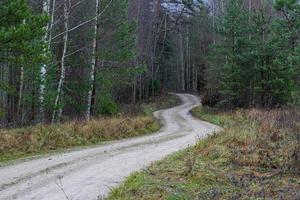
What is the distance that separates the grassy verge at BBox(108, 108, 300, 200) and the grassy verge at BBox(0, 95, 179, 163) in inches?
234

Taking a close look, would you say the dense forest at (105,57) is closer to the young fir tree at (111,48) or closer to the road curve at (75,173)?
the young fir tree at (111,48)

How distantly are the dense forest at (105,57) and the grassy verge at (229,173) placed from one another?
19.2 feet

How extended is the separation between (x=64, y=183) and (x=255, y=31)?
30703mm

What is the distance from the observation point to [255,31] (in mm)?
38750

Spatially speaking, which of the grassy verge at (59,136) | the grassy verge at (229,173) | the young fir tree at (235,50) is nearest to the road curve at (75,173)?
the grassy verge at (229,173)

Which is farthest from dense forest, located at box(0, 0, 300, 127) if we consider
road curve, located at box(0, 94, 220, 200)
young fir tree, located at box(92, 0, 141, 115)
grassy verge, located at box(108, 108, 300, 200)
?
grassy verge, located at box(108, 108, 300, 200)

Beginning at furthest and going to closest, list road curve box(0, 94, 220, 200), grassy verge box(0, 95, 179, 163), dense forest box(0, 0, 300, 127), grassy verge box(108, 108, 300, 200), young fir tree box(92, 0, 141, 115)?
1. young fir tree box(92, 0, 141, 115)
2. grassy verge box(0, 95, 179, 163)
3. dense forest box(0, 0, 300, 127)
4. road curve box(0, 94, 220, 200)
5. grassy verge box(108, 108, 300, 200)

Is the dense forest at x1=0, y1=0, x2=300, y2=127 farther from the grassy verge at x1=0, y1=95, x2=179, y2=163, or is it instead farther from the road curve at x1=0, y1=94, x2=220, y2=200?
the road curve at x1=0, y1=94, x2=220, y2=200

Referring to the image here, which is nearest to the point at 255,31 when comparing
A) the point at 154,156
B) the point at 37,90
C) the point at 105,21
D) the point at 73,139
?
the point at 105,21

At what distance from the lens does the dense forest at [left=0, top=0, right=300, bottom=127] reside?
15832mm

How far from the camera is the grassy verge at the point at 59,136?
1659cm

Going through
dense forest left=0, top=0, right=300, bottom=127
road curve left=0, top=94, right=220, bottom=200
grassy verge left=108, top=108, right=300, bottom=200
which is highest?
dense forest left=0, top=0, right=300, bottom=127

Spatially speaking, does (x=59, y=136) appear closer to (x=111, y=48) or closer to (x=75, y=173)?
(x=75, y=173)

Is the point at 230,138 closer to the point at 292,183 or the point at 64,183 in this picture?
the point at 292,183
